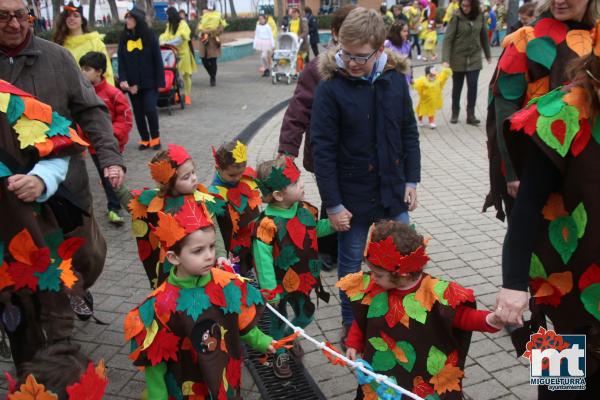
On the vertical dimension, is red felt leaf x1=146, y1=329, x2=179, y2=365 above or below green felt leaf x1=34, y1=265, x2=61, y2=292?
below

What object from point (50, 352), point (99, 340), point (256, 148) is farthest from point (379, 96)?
point (256, 148)

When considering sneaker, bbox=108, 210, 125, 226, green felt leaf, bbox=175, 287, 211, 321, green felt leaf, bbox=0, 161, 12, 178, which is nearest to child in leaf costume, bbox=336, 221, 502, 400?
green felt leaf, bbox=175, 287, 211, 321

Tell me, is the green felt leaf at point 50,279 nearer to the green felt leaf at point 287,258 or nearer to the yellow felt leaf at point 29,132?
the yellow felt leaf at point 29,132

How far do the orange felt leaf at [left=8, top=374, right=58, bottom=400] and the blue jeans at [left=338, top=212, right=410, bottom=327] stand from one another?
2.03m

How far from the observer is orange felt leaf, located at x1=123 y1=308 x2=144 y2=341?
8.42ft

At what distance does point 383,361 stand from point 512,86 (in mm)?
1640

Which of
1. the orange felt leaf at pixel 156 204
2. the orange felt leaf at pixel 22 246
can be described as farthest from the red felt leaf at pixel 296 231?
the orange felt leaf at pixel 22 246

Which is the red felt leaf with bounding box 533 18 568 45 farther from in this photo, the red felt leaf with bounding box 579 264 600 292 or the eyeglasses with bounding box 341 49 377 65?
the red felt leaf with bounding box 579 264 600 292

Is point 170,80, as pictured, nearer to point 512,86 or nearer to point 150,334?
point 512,86

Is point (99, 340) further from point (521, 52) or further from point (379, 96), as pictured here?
point (521, 52)

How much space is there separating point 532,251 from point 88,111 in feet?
8.42

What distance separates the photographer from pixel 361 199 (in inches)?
138

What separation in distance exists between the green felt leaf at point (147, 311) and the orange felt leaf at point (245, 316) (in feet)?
1.31

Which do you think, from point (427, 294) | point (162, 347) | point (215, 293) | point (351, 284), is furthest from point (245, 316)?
point (427, 294)
